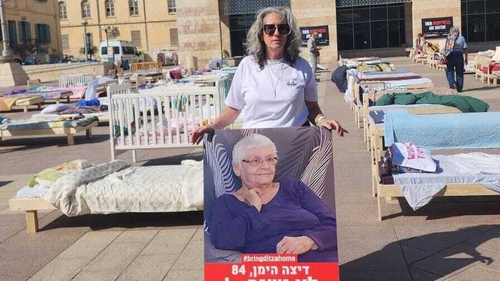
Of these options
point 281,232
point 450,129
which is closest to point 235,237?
point 281,232

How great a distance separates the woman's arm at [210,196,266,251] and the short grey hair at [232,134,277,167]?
25 cm

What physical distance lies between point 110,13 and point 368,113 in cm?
6403

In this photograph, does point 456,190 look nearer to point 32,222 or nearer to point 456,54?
point 32,222

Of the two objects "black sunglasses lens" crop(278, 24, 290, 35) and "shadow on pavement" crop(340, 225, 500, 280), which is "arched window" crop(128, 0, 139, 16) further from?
"black sunglasses lens" crop(278, 24, 290, 35)

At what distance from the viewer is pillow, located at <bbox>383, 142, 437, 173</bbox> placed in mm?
5918

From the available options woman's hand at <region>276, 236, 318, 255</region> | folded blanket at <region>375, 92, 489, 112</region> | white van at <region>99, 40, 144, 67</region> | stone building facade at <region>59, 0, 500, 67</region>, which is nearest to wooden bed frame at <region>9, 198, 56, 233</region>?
woman's hand at <region>276, 236, 318, 255</region>

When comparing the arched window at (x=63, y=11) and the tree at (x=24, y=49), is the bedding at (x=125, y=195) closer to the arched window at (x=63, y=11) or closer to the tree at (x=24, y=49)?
the tree at (x=24, y=49)

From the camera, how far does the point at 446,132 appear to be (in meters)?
7.61

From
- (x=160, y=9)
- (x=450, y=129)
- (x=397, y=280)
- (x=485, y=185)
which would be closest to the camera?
(x=397, y=280)

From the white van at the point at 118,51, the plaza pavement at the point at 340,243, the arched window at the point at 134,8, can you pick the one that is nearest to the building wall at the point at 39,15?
the arched window at the point at 134,8

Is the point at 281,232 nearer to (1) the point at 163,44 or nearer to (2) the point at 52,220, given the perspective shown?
(2) the point at 52,220

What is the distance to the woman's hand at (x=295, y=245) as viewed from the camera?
3615 mm

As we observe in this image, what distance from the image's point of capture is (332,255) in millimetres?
3652

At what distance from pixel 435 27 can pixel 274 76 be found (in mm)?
34464
